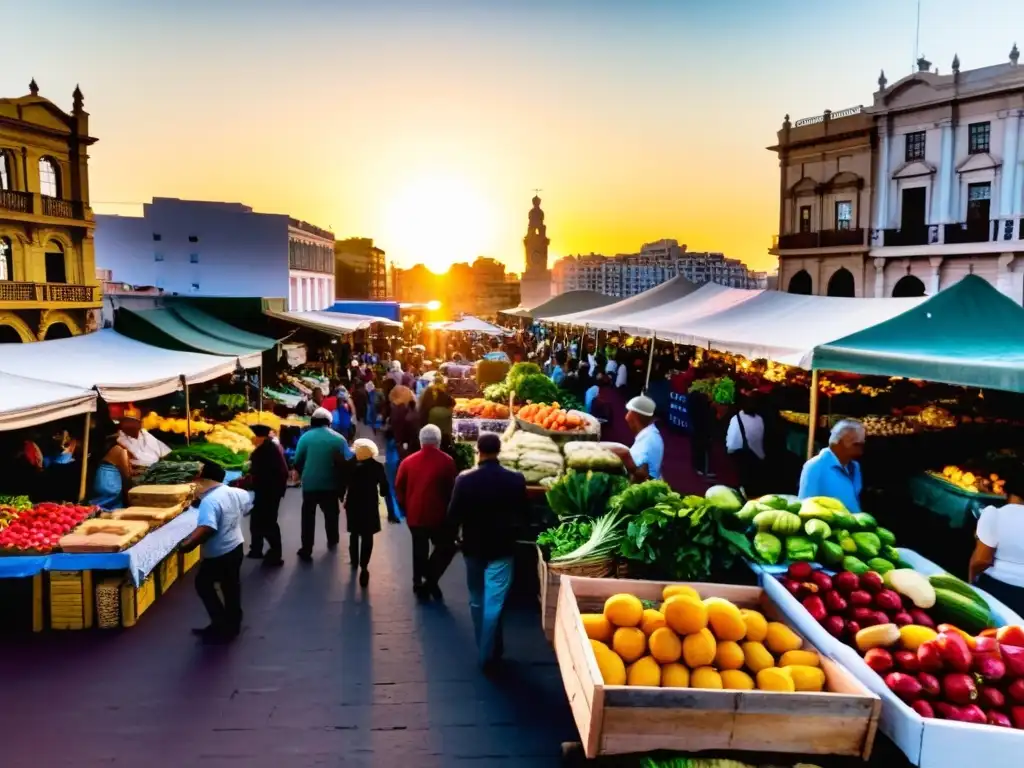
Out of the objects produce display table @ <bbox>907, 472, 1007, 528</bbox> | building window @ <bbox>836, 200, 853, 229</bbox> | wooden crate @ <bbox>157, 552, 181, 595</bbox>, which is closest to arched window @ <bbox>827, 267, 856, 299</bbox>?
building window @ <bbox>836, 200, 853, 229</bbox>

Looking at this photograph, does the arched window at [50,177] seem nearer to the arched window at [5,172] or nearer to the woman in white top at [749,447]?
the arched window at [5,172]

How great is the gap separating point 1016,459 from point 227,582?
22.6 ft

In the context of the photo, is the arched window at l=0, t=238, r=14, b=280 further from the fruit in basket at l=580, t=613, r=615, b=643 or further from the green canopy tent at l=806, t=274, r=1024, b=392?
the fruit in basket at l=580, t=613, r=615, b=643

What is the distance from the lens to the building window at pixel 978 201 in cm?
2589

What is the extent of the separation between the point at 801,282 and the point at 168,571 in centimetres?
3083

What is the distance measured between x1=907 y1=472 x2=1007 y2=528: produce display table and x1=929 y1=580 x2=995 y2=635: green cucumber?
10.2 ft

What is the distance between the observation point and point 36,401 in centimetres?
644

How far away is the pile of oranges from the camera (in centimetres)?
873

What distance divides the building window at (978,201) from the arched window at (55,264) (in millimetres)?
→ 32148

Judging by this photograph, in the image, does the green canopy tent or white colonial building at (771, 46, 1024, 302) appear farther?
white colonial building at (771, 46, 1024, 302)

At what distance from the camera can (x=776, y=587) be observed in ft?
12.3

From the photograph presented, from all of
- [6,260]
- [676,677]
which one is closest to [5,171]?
[6,260]

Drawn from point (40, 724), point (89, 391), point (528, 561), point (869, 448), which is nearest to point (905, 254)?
point (869, 448)

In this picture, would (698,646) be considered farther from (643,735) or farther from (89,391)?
(89,391)
